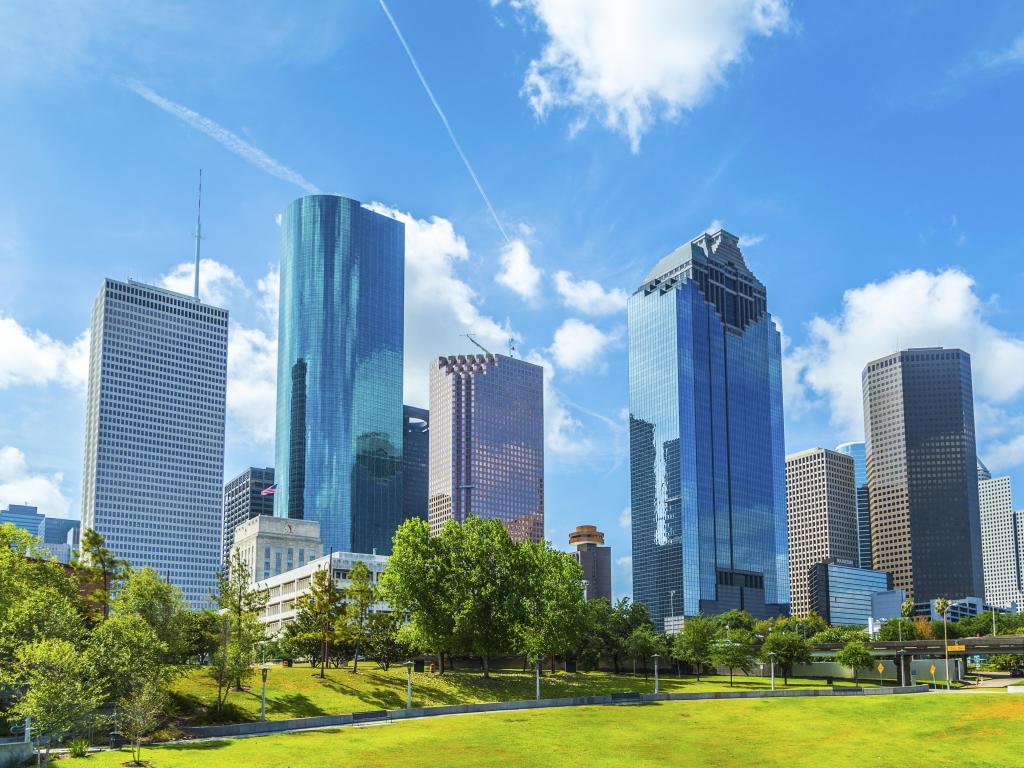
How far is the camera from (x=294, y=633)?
125375mm

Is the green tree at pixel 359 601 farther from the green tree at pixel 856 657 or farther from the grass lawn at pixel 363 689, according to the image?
the green tree at pixel 856 657

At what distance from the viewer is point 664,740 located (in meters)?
85.1

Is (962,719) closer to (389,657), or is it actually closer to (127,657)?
(389,657)

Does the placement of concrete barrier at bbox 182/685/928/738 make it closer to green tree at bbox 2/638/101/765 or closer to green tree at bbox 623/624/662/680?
green tree at bbox 2/638/101/765

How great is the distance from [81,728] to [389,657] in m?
50.6

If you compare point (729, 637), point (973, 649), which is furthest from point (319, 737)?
point (973, 649)

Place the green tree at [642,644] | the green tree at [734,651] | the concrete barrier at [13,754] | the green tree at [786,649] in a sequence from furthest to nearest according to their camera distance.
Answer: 1. the green tree at [642,644]
2. the green tree at [786,649]
3. the green tree at [734,651]
4. the concrete barrier at [13,754]

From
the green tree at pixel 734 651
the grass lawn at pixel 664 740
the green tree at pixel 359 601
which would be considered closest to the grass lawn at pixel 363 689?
the green tree at pixel 734 651

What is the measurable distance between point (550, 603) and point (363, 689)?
3044 centimetres

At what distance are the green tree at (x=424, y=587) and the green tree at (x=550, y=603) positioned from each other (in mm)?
9408

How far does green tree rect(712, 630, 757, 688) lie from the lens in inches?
5472

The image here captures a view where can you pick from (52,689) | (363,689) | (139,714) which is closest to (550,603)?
(363,689)

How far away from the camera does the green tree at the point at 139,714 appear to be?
239 feet

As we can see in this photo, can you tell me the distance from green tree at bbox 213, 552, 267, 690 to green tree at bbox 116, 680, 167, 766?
989 cm
